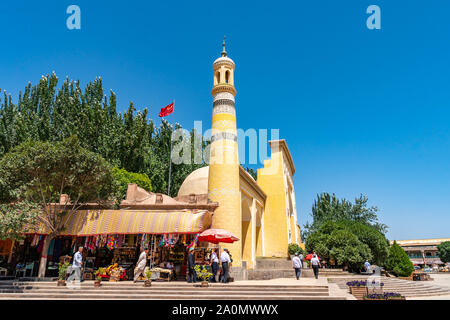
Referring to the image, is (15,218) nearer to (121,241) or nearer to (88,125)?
(121,241)

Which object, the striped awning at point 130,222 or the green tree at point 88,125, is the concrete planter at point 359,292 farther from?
the green tree at point 88,125

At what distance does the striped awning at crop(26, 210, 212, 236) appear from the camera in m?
13.5

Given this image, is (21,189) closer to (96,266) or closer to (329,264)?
(96,266)

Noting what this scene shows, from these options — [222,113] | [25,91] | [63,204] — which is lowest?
[63,204]

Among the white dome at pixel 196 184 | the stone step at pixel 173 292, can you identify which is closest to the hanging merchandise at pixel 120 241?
the stone step at pixel 173 292

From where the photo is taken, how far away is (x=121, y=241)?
1425cm

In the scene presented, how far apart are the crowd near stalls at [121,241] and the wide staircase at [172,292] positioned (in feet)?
7.74

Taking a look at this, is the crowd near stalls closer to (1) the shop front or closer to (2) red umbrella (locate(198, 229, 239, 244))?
(1) the shop front

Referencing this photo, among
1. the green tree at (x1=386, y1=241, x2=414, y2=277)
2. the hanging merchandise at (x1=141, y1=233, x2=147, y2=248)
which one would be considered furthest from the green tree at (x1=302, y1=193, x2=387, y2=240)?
the hanging merchandise at (x1=141, y1=233, x2=147, y2=248)

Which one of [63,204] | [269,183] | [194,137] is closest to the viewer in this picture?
[63,204]
